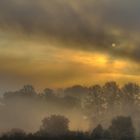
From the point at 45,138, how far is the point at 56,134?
194 inches

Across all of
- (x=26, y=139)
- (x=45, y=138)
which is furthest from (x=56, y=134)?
(x=26, y=139)

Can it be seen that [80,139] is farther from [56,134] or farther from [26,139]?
[26,139]

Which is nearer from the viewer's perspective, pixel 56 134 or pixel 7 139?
pixel 7 139

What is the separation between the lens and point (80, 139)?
200 m

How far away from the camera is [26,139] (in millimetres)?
181250

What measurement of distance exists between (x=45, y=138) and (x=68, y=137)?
32.7 feet

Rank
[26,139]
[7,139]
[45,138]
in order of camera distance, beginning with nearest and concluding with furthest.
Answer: [7,139] < [26,139] < [45,138]

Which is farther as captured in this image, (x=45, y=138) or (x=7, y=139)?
(x=45, y=138)

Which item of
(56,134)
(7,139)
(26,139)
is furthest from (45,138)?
(7,139)

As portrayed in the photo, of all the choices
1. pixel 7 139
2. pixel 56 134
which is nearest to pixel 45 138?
pixel 56 134

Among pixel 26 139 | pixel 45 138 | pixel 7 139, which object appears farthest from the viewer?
pixel 45 138

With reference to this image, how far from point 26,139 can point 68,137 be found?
24731 mm

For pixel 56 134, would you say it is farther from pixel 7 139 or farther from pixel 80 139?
pixel 7 139

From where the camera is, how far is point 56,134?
650 feet
